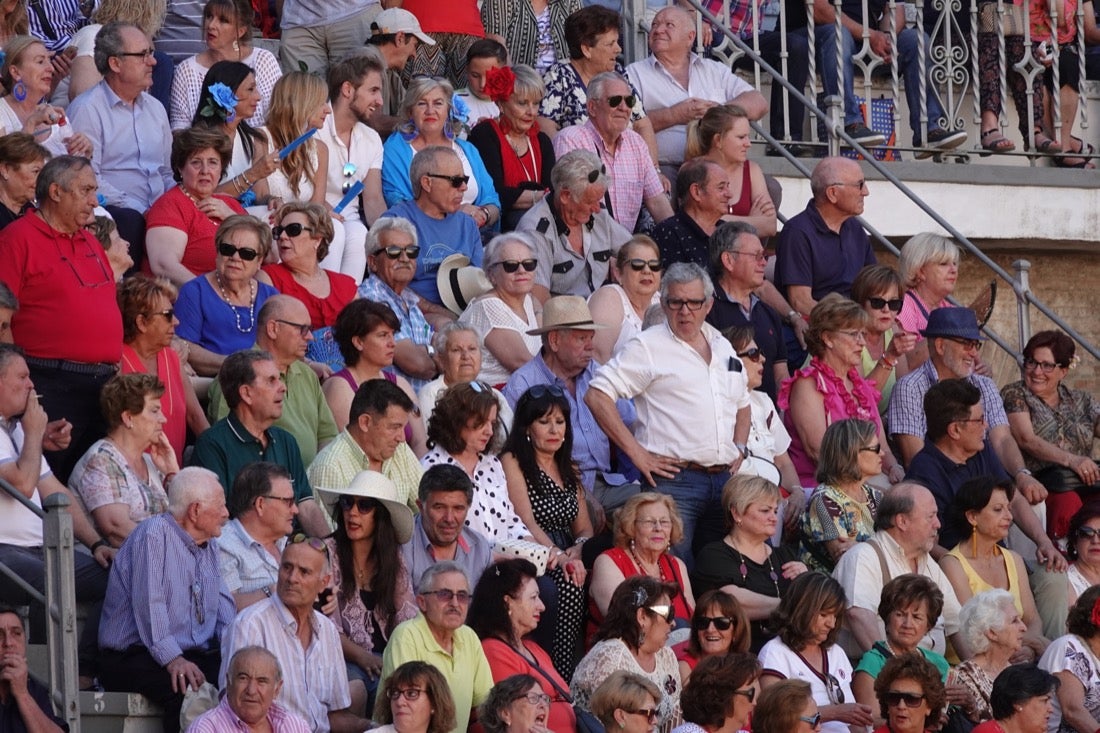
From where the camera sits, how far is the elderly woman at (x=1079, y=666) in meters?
10.9

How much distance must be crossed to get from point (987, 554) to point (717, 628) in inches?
85.6

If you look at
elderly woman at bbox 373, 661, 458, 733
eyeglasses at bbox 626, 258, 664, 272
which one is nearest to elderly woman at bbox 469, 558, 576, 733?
elderly woman at bbox 373, 661, 458, 733

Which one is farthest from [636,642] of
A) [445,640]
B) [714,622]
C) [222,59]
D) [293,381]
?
[222,59]

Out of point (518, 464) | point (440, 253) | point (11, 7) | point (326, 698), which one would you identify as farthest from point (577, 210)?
point (326, 698)

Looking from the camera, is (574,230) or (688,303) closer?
(688,303)

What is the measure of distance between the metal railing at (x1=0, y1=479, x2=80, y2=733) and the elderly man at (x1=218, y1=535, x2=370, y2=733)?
57cm

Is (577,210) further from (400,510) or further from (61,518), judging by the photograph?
(61,518)

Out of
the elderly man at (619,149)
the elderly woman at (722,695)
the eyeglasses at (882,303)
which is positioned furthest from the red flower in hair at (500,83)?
the elderly woman at (722,695)

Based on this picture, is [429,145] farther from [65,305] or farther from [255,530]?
[255,530]

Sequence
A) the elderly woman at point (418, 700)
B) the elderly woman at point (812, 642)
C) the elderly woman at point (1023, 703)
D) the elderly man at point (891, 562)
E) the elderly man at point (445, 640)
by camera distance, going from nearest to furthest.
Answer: the elderly woman at point (418, 700), the elderly man at point (445, 640), the elderly woman at point (812, 642), the elderly woman at point (1023, 703), the elderly man at point (891, 562)

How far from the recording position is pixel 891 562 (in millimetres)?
10875

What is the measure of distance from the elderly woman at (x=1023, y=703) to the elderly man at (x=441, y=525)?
92.7 inches

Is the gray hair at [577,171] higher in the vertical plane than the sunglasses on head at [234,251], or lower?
lower

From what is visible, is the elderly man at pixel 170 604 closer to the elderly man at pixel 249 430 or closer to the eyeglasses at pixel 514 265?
the elderly man at pixel 249 430
